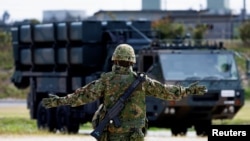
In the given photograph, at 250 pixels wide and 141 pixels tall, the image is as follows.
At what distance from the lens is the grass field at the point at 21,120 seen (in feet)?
93.7

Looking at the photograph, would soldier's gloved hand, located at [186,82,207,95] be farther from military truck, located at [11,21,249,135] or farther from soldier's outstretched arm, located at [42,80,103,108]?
military truck, located at [11,21,249,135]

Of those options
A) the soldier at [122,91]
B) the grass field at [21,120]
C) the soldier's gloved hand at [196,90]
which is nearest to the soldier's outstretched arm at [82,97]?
the soldier at [122,91]

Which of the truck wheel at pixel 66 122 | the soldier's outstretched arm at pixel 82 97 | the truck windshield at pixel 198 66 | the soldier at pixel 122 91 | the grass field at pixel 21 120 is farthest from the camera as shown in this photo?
the truck wheel at pixel 66 122

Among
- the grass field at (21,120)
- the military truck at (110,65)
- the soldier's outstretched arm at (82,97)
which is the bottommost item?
the grass field at (21,120)

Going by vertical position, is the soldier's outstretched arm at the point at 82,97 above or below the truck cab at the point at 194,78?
above

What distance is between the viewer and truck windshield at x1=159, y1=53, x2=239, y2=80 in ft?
94.4

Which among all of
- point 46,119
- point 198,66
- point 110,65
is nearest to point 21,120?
point 46,119

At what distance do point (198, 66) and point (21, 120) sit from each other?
10121mm

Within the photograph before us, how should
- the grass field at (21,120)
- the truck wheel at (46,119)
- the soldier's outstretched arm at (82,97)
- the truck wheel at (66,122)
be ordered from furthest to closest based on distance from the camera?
the truck wheel at (46,119) → the truck wheel at (66,122) → the grass field at (21,120) → the soldier's outstretched arm at (82,97)

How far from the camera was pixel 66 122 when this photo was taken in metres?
31.3

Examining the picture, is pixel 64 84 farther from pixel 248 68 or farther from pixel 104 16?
pixel 104 16

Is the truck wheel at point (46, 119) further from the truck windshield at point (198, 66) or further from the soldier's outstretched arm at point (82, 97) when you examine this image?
the soldier's outstretched arm at point (82, 97)

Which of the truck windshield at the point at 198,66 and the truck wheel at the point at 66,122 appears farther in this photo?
the truck wheel at the point at 66,122

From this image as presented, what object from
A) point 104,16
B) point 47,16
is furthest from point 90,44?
point 47,16
